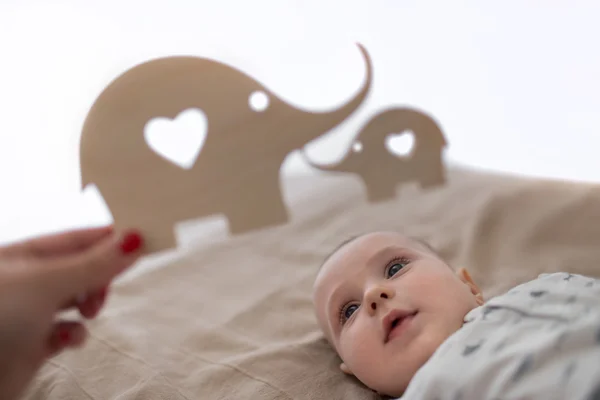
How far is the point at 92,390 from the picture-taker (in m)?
0.90

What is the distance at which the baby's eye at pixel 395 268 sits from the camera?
34.5 inches

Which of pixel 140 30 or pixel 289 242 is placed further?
pixel 289 242

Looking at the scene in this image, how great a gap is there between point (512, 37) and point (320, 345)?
942 millimetres

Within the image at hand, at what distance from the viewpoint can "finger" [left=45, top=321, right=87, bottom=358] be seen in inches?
29.1

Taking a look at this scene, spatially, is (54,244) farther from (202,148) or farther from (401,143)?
(401,143)

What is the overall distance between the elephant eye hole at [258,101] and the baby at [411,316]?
0.92ft

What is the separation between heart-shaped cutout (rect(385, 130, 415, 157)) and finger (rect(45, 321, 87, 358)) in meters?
0.70

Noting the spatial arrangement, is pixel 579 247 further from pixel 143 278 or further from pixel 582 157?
pixel 143 278

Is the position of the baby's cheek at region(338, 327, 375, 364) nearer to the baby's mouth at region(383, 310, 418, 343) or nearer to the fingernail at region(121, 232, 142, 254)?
the baby's mouth at region(383, 310, 418, 343)

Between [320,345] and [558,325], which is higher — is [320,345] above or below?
below

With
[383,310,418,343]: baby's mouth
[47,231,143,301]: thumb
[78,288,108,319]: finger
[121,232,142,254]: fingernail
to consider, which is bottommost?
[383,310,418,343]: baby's mouth

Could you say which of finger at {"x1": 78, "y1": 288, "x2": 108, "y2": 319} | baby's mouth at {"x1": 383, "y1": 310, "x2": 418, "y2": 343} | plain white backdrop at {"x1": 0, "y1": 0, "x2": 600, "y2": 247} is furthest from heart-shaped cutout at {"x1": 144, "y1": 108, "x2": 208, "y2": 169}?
baby's mouth at {"x1": 383, "y1": 310, "x2": 418, "y2": 343}

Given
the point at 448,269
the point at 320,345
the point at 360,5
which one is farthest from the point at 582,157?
the point at 320,345

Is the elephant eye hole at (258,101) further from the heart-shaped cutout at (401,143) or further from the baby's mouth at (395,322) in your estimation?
the baby's mouth at (395,322)
